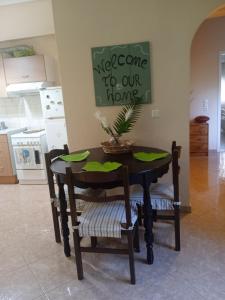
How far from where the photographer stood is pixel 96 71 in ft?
9.26

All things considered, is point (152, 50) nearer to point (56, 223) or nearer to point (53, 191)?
point (53, 191)

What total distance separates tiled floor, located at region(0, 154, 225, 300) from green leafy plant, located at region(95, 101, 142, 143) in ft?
3.48

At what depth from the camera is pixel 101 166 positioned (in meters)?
2.09

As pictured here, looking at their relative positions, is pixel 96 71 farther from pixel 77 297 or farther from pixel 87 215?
pixel 77 297

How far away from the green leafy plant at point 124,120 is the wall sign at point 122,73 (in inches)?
3.6

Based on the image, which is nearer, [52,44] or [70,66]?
[70,66]

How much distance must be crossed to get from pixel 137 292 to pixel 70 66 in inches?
90.2

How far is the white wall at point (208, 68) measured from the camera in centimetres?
495

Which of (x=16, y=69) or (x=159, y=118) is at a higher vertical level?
(x=16, y=69)

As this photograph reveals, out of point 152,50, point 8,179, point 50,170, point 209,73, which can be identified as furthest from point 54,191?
point 209,73

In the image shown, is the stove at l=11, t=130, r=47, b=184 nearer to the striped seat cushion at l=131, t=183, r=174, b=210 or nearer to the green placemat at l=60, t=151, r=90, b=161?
the green placemat at l=60, t=151, r=90, b=161

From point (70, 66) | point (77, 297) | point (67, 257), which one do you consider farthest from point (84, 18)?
point (77, 297)

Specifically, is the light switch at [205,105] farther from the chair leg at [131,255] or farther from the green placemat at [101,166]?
the chair leg at [131,255]

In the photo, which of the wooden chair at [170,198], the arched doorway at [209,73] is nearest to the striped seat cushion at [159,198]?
the wooden chair at [170,198]
